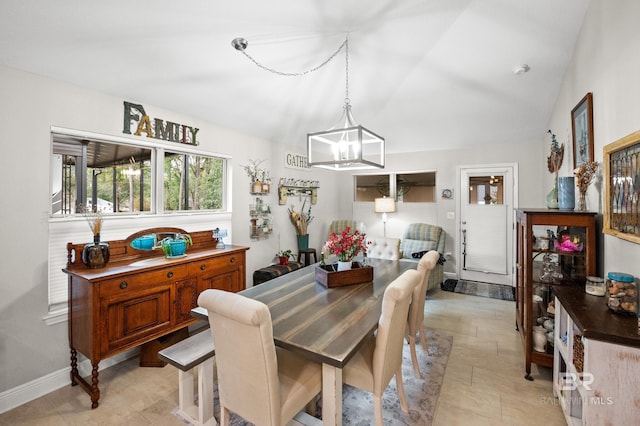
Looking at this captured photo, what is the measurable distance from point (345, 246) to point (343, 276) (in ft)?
0.79

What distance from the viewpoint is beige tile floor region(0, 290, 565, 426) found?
76.6 inches

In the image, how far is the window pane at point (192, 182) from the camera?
320 cm

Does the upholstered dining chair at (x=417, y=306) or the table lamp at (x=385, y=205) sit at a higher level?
the table lamp at (x=385, y=205)

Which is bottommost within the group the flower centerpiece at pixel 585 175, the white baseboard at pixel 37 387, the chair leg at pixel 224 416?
the white baseboard at pixel 37 387

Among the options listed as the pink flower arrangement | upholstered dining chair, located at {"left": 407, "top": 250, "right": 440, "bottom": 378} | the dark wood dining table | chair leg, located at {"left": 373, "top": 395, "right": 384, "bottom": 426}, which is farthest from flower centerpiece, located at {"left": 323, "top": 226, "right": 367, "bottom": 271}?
chair leg, located at {"left": 373, "top": 395, "right": 384, "bottom": 426}

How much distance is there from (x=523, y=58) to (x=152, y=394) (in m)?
4.53

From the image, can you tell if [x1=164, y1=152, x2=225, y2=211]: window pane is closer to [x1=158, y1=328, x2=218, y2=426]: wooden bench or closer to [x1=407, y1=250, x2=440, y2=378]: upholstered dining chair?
[x1=158, y1=328, x2=218, y2=426]: wooden bench

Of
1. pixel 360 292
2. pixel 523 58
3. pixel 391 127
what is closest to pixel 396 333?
pixel 360 292

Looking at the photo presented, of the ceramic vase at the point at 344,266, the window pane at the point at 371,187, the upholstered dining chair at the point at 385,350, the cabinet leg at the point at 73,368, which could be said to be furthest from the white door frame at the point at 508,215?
the cabinet leg at the point at 73,368

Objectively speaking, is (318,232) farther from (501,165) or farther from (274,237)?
(501,165)

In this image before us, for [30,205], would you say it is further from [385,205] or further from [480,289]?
[480,289]

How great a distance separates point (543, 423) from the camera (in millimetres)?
1885

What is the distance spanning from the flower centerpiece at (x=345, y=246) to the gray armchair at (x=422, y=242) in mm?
2411

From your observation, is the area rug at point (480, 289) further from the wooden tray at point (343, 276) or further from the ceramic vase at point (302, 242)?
the wooden tray at point (343, 276)
